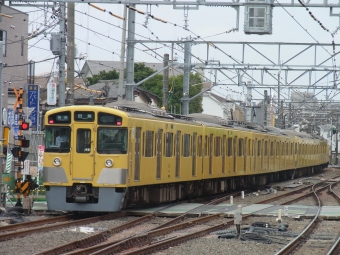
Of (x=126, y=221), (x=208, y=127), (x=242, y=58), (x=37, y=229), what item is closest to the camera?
(x=37, y=229)

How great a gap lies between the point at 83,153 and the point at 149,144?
201cm

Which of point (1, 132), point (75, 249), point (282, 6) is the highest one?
point (282, 6)

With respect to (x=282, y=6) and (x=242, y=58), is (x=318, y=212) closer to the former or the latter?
(x=282, y=6)

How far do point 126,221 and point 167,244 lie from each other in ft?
11.7

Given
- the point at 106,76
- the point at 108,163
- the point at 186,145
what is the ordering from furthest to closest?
1. the point at 106,76
2. the point at 186,145
3. the point at 108,163

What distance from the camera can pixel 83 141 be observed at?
16.1 meters

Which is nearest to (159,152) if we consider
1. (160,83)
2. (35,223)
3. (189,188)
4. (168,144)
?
(168,144)

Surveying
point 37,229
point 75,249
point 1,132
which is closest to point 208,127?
point 1,132

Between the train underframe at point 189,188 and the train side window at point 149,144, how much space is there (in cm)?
75

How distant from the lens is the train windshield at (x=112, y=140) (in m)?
15.9

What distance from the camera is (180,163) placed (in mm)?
20031

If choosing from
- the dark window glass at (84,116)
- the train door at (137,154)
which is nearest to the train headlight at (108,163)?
the train door at (137,154)

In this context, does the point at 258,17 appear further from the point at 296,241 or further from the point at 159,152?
the point at 296,241

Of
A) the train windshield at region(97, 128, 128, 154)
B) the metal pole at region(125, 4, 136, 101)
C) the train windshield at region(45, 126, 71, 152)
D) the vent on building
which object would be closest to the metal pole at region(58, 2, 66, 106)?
the metal pole at region(125, 4, 136, 101)
